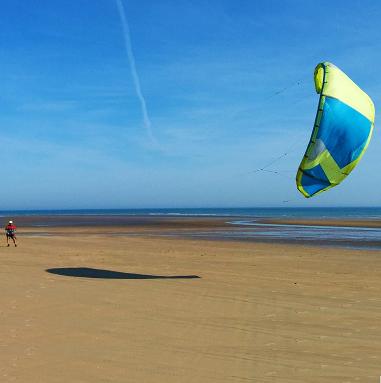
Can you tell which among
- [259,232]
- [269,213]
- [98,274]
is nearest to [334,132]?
[98,274]

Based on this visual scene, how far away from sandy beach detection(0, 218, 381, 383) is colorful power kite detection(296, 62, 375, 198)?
2.59m

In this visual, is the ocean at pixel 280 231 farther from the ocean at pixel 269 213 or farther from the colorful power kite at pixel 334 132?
the colorful power kite at pixel 334 132

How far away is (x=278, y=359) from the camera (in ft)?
15.7

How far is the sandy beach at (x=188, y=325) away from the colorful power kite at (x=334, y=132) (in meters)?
2.59

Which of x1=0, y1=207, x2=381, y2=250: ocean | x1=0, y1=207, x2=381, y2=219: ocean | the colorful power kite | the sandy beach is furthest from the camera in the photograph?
x1=0, y1=207, x2=381, y2=219: ocean

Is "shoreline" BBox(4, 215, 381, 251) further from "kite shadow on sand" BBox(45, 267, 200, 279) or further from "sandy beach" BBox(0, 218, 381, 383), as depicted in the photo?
"kite shadow on sand" BBox(45, 267, 200, 279)

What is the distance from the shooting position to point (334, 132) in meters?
9.28

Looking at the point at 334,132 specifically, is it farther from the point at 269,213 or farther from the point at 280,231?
the point at 269,213

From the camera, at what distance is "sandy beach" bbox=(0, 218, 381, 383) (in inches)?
176

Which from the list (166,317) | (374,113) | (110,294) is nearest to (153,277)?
(110,294)

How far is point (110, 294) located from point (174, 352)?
325 centimetres

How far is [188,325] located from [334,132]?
5842 mm

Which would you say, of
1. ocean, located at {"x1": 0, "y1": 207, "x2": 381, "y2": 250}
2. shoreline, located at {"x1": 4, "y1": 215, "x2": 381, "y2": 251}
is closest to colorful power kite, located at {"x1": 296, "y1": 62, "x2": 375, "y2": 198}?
shoreline, located at {"x1": 4, "y1": 215, "x2": 381, "y2": 251}

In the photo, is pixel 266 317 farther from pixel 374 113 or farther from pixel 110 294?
pixel 374 113
